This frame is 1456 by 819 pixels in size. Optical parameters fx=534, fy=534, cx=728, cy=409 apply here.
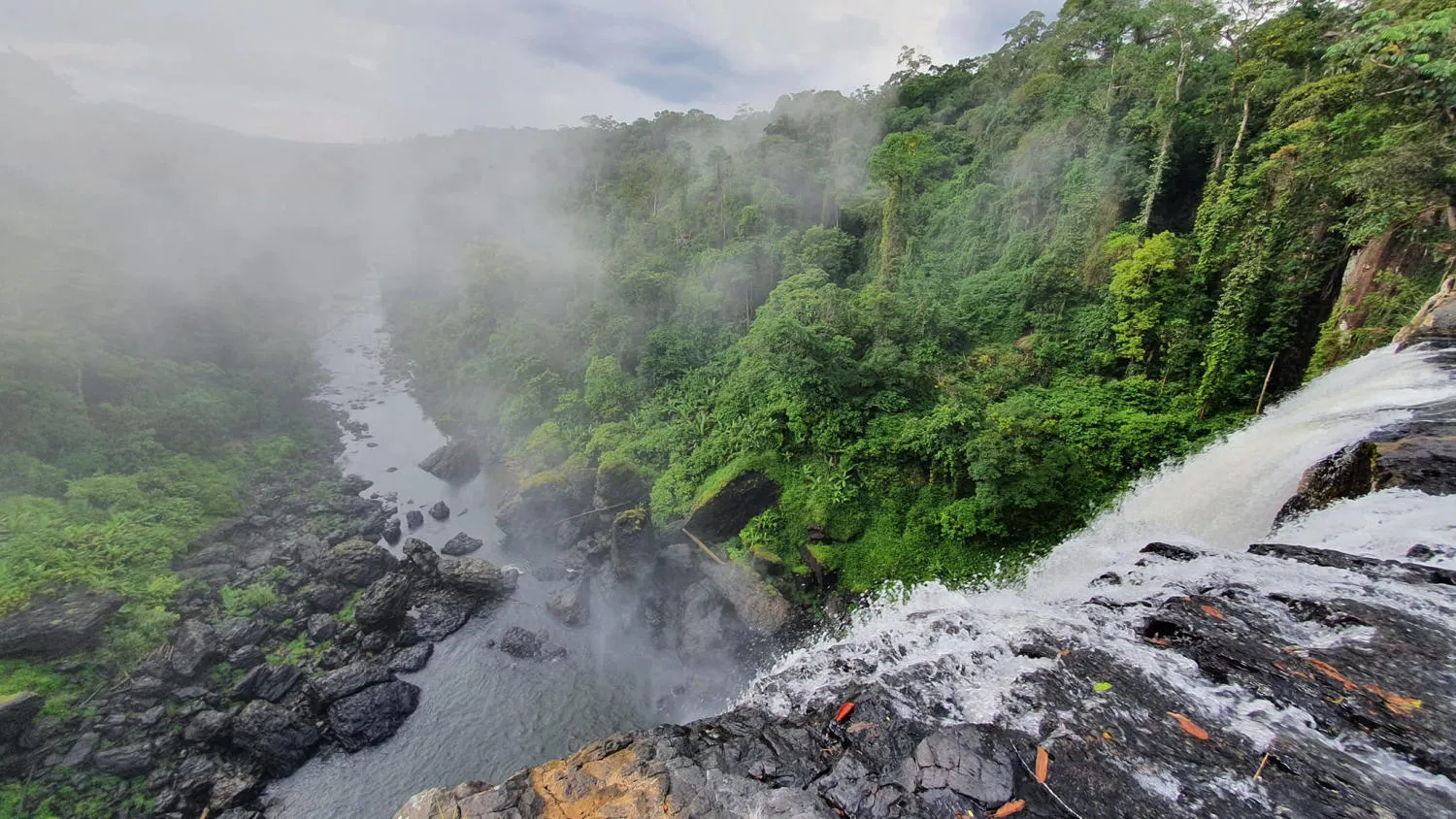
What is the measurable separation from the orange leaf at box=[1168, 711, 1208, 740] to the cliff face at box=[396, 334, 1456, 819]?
1.0 inches

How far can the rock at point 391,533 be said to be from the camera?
2364 cm

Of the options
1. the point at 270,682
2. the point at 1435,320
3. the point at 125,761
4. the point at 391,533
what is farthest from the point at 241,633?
the point at 1435,320

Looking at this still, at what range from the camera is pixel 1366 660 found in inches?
→ 208

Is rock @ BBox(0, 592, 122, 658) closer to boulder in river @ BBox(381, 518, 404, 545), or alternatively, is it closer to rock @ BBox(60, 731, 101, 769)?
rock @ BBox(60, 731, 101, 769)

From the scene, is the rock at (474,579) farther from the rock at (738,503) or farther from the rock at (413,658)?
the rock at (738,503)

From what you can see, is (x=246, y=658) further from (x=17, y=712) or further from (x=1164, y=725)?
(x=1164, y=725)

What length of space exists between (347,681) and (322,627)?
2.94 metres

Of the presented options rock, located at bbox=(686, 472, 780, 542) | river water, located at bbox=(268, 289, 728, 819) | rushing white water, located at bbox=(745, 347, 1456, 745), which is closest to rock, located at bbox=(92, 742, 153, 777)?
river water, located at bbox=(268, 289, 728, 819)

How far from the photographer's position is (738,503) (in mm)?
17984

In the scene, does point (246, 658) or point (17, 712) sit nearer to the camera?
point (17, 712)

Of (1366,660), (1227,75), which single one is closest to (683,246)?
(1227,75)

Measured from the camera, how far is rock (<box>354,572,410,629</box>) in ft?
56.5

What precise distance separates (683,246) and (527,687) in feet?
89.5

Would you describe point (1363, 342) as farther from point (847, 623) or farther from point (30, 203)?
point (30, 203)
